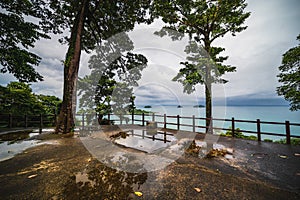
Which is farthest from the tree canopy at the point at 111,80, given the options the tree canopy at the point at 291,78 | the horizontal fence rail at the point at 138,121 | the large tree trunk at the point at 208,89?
the tree canopy at the point at 291,78

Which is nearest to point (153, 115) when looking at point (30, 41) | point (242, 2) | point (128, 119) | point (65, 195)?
point (128, 119)

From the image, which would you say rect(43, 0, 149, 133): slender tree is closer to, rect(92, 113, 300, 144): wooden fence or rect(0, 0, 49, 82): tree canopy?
rect(0, 0, 49, 82): tree canopy

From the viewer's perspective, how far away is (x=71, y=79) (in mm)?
7676

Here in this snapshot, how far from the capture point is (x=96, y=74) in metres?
11.9

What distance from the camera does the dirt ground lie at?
82.0 inches

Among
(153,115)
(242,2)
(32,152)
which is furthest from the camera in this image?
(153,115)

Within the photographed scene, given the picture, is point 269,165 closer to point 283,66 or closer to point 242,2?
point 283,66

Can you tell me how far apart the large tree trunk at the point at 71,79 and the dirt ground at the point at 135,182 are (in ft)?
13.7

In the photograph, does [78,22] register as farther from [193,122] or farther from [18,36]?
[193,122]

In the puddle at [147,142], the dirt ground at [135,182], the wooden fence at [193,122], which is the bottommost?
the puddle at [147,142]

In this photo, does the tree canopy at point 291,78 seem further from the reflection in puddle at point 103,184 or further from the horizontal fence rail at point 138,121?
the reflection in puddle at point 103,184

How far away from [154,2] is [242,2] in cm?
539

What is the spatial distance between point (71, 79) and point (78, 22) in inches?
152

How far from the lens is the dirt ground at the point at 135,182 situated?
82.0 inches
